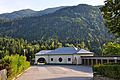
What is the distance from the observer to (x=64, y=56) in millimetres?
98812

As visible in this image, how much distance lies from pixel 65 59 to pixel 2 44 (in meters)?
48.5

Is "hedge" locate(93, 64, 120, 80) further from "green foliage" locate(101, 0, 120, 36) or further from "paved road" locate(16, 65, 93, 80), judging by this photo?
"paved road" locate(16, 65, 93, 80)

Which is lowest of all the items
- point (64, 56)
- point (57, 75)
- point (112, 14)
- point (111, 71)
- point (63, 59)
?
point (63, 59)

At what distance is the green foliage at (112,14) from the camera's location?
728 inches

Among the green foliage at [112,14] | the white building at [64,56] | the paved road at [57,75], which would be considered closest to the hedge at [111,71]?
the green foliage at [112,14]

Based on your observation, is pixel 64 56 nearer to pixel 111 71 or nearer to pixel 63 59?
pixel 63 59

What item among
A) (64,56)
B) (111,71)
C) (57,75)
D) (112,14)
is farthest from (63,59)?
(112,14)

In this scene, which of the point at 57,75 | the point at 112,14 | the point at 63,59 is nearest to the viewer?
the point at 112,14

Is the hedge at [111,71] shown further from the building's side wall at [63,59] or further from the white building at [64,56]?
the building's side wall at [63,59]

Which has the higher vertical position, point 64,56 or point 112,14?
point 112,14

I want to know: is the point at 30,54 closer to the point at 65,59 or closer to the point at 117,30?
the point at 65,59

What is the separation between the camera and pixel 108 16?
18969 millimetres

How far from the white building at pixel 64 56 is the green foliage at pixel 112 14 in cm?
7479

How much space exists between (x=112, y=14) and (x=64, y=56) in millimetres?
80269
